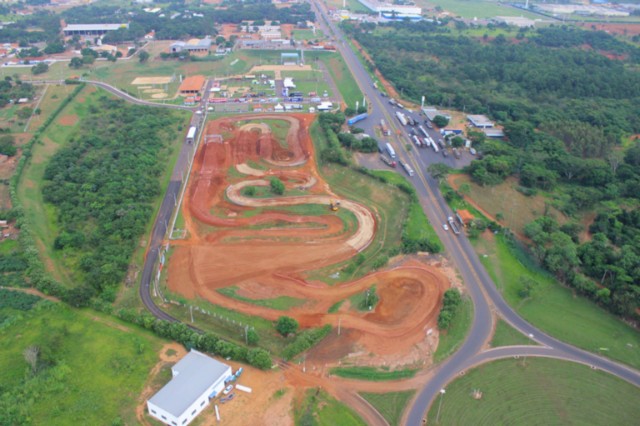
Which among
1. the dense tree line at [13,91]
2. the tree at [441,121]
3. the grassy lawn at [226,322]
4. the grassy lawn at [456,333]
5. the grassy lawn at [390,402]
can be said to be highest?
the dense tree line at [13,91]

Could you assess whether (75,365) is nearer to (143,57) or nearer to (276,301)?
(276,301)

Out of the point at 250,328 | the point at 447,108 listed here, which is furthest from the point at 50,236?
the point at 447,108

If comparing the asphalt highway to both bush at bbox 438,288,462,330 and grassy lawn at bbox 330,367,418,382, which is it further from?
bush at bbox 438,288,462,330

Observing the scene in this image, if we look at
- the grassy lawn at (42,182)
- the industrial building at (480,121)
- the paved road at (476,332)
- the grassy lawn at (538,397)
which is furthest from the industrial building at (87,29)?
the grassy lawn at (538,397)

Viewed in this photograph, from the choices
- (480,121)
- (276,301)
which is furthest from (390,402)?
(480,121)

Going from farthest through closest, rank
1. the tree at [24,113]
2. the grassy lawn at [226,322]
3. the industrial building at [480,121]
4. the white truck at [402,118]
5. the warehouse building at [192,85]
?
1. the warehouse building at [192,85]
2. the white truck at [402,118]
3. the industrial building at [480,121]
4. the tree at [24,113]
5. the grassy lawn at [226,322]

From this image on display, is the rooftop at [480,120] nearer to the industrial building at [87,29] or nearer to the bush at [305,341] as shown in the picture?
the bush at [305,341]

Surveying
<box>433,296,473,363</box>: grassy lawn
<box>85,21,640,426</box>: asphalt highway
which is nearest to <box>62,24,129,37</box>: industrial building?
<box>85,21,640,426</box>: asphalt highway
